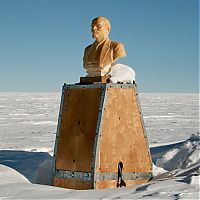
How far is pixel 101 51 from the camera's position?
5441 millimetres

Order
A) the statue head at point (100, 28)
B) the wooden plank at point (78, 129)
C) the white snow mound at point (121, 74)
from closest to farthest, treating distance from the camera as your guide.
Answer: the wooden plank at point (78, 129)
the white snow mound at point (121, 74)
the statue head at point (100, 28)

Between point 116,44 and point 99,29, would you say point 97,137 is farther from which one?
point 99,29

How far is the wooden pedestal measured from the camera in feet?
16.7

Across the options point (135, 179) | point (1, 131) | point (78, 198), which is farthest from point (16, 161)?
Result: point (1, 131)

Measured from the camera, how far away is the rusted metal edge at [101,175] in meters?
5.08

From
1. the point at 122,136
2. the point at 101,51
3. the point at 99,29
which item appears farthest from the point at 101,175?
the point at 99,29

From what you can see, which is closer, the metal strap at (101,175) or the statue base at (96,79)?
the metal strap at (101,175)

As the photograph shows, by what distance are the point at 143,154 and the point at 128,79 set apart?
964 mm

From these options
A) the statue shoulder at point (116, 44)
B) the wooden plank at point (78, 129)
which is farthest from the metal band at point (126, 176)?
the statue shoulder at point (116, 44)

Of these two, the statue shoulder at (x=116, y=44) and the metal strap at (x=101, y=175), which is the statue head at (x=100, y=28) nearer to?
the statue shoulder at (x=116, y=44)

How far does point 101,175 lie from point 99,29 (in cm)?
184

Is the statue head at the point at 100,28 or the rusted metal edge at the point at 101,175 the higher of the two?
the statue head at the point at 100,28

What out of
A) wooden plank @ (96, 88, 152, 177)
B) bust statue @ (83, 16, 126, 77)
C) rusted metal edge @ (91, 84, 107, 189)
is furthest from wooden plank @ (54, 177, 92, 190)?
bust statue @ (83, 16, 126, 77)

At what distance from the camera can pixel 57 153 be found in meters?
5.52
